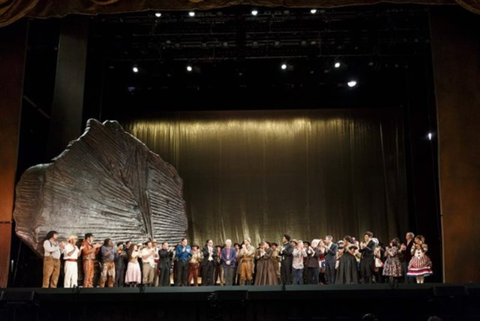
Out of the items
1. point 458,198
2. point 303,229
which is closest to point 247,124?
point 303,229

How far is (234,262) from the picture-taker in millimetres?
12164

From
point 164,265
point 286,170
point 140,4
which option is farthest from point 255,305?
point 286,170

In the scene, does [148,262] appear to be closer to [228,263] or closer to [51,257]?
[228,263]

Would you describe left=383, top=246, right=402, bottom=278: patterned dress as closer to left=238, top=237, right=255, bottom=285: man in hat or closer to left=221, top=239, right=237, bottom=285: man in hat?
left=238, top=237, right=255, bottom=285: man in hat

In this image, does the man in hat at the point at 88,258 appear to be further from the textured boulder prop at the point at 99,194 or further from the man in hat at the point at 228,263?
the man in hat at the point at 228,263

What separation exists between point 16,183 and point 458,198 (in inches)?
354

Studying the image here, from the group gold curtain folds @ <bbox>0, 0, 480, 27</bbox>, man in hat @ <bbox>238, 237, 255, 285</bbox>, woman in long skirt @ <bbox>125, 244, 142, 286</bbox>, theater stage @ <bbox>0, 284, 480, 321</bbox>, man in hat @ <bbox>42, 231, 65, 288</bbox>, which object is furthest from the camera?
man in hat @ <bbox>238, 237, 255, 285</bbox>

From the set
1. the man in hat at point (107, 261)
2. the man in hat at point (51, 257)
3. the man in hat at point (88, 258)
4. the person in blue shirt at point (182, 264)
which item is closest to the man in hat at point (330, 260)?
the person in blue shirt at point (182, 264)

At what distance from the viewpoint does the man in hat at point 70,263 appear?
1029cm

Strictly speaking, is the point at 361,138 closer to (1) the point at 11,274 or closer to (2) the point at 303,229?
(2) the point at 303,229

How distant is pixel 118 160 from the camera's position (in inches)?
465

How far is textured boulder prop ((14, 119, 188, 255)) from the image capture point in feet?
34.1

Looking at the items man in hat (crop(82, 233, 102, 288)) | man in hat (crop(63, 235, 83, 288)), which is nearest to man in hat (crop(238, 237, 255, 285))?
man in hat (crop(82, 233, 102, 288))

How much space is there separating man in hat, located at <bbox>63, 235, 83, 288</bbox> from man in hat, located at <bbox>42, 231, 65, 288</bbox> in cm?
12
